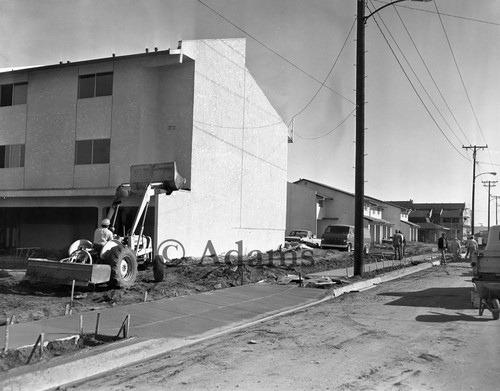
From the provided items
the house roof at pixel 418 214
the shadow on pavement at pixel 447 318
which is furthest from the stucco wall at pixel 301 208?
the house roof at pixel 418 214

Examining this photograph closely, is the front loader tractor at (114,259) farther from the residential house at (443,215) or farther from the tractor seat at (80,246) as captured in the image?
the residential house at (443,215)

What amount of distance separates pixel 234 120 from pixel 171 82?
4432 millimetres

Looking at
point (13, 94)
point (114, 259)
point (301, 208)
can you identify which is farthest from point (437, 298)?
point (301, 208)

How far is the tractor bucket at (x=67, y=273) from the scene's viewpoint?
11.2m

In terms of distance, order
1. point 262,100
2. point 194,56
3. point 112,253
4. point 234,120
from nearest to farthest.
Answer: point 112,253 < point 194,56 < point 234,120 < point 262,100

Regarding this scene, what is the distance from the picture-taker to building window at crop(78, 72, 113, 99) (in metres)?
22.3

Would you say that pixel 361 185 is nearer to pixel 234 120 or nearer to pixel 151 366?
pixel 234 120

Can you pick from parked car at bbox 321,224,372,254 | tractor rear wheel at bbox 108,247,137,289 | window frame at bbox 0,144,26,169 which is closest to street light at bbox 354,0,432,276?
tractor rear wheel at bbox 108,247,137,289

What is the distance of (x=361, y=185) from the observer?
17938 mm

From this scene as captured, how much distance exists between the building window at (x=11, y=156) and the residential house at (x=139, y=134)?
0.05m

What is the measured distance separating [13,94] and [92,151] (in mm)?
5808

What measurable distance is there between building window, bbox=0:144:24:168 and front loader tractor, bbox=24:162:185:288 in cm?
1065

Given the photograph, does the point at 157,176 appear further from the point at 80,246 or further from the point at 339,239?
the point at 339,239

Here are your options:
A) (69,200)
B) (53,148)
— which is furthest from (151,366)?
(53,148)
